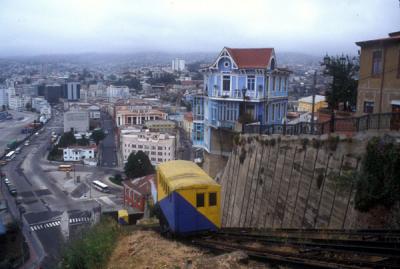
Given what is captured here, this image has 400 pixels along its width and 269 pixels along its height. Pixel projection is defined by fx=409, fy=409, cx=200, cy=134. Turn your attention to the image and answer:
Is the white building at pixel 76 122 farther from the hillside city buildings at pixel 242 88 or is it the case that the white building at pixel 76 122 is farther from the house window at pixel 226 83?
the house window at pixel 226 83

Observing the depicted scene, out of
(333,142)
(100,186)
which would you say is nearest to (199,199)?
(333,142)

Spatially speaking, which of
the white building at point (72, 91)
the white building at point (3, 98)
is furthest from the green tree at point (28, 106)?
the white building at point (72, 91)

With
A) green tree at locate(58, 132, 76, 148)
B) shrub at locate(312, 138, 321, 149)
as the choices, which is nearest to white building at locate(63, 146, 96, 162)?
green tree at locate(58, 132, 76, 148)

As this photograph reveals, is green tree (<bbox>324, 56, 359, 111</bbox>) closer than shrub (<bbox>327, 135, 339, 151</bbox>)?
No

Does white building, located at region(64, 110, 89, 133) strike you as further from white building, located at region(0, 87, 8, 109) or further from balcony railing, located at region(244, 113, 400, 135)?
balcony railing, located at region(244, 113, 400, 135)

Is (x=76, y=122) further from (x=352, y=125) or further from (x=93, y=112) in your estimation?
(x=352, y=125)
